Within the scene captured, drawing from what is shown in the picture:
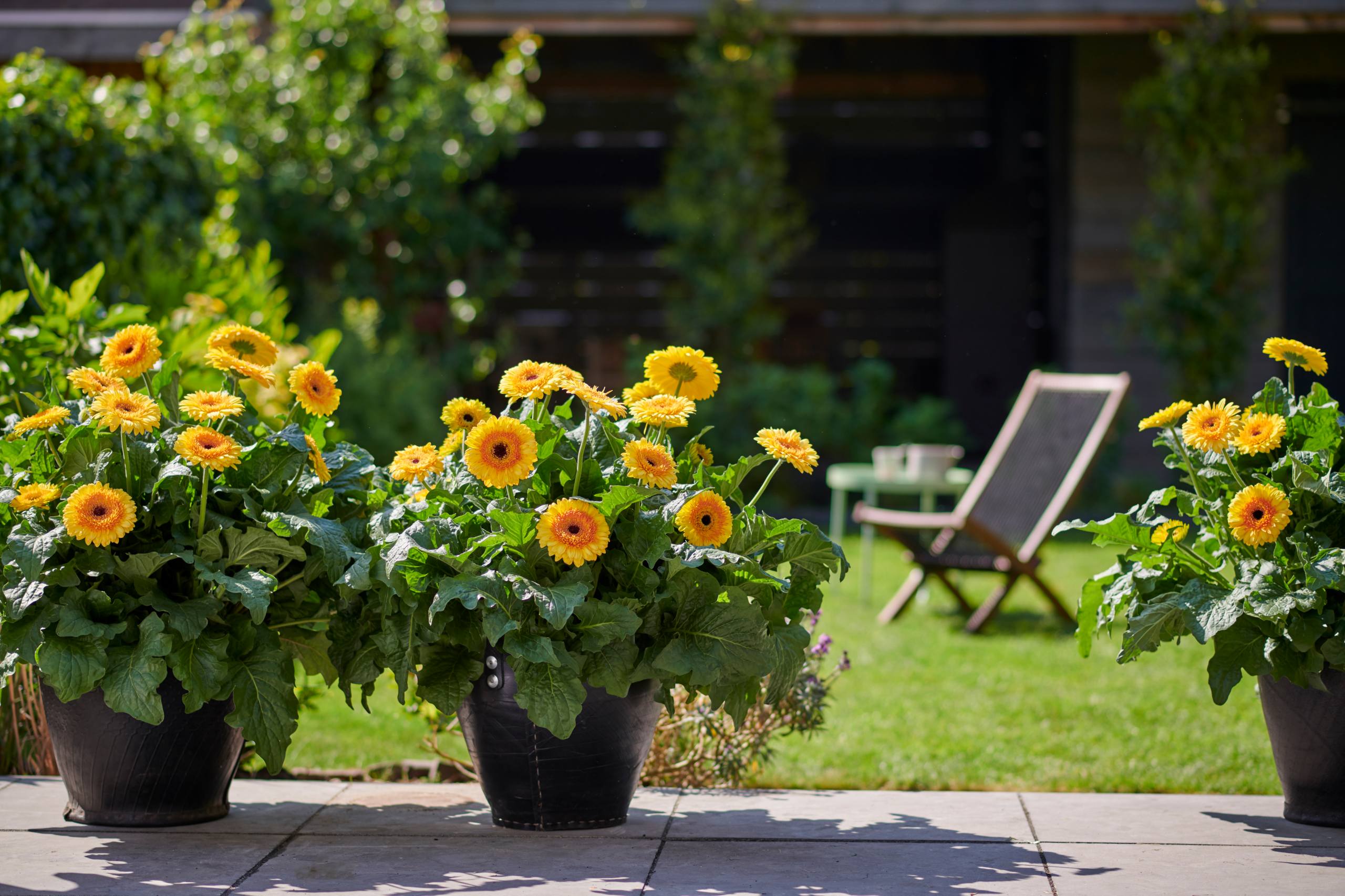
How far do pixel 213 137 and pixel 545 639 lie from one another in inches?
242

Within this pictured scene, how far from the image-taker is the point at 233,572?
2850 mm

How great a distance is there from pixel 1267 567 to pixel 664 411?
1.19 metres

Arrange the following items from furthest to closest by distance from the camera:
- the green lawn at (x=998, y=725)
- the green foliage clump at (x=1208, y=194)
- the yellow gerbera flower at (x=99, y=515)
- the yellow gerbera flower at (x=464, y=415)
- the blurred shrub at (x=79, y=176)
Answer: the green foliage clump at (x=1208, y=194), the blurred shrub at (x=79, y=176), the green lawn at (x=998, y=725), the yellow gerbera flower at (x=464, y=415), the yellow gerbera flower at (x=99, y=515)

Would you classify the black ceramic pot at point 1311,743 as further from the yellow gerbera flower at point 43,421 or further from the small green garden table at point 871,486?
the small green garden table at point 871,486

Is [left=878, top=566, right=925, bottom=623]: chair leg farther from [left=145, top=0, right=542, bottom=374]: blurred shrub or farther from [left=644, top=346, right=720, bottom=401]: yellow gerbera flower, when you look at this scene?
[left=145, top=0, right=542, bottom=374]: blurred shrub

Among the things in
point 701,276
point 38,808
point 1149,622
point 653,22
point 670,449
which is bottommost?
point 38,808

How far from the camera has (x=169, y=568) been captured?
2875mm

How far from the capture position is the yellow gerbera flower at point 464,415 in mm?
2971

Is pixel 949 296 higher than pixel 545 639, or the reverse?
pixel 949 296

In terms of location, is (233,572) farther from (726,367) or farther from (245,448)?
(726,367)

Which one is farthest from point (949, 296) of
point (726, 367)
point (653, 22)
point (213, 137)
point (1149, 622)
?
point (1149, 622)

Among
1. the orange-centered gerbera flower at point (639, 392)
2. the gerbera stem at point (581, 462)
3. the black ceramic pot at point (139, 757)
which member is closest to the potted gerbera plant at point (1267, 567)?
the orange-centered gerbera flower at point (639, 392)

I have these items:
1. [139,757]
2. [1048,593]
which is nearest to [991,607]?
[1048,593]

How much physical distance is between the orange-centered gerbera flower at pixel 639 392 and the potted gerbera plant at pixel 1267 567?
3.03ft
